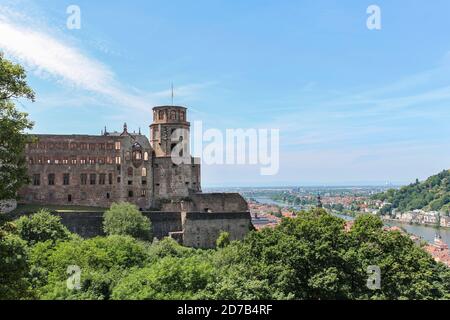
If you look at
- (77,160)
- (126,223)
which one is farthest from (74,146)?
(126,223)

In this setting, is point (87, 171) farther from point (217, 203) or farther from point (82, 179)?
point (217, 203)

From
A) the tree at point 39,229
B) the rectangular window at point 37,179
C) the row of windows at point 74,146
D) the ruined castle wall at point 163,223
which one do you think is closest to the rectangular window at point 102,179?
the row of windows at point 74,146

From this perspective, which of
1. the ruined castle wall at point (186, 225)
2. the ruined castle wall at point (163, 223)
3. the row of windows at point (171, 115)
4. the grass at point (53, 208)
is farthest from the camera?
the row of windows at point (171, 115)

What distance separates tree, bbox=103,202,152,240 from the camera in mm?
48656

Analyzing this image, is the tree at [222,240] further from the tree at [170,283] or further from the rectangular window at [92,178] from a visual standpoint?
the tree at [170,283]

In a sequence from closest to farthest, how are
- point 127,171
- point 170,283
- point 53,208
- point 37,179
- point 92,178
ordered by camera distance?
point 170,283 < point 53,208 < point 37,179 < point 92,178 < point 127,171

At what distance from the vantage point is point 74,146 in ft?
194

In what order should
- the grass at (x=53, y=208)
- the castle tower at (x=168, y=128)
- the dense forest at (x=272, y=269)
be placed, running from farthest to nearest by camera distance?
the castle tower at (x=168, y=128) → the grass at (x=53, y=208) → the dense forest at (x=272, y=269)

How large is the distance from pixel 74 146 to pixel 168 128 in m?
11.4

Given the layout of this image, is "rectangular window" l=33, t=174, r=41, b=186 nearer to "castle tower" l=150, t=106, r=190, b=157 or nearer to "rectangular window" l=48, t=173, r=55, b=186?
"rectangular window" l=48, t=173, r=55, b=186

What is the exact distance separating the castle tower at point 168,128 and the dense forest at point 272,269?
2476 cm

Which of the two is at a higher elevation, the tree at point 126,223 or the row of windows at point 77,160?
the row of windows at point 77,160

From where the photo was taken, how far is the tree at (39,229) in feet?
137
